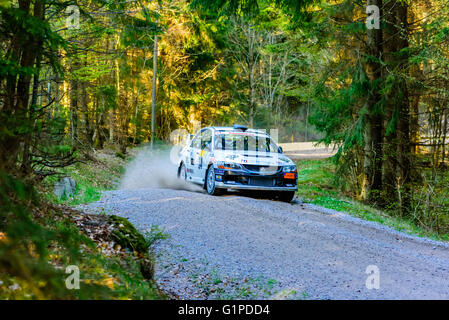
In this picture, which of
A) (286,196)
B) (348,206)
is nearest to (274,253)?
(286,196)

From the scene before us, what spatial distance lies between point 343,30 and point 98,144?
15417 millimetres

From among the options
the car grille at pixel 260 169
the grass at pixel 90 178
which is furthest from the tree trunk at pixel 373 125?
the grass at pixel 90 178

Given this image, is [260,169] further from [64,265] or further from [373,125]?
[64,265]

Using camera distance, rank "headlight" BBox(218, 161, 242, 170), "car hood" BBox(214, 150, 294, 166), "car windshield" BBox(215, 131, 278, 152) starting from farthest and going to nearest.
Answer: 1. "car windshield" BBox(215, 131, 278, 152)
2. "car hood" BBox(214, 150, 294, 166)
3. "headlight" BBox(218, 161, 242, 170)

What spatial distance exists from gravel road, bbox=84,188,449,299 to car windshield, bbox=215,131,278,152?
8.25 feet

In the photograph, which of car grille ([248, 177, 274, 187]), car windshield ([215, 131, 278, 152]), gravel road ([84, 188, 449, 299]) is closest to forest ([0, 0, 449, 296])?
gravel road ([84, 188, 449, 299])

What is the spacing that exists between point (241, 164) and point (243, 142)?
1562mm

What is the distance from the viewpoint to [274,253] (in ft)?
22.4

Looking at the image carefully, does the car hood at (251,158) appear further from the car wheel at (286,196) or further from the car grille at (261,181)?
the car wheel at (286,196)

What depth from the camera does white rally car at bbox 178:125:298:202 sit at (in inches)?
464

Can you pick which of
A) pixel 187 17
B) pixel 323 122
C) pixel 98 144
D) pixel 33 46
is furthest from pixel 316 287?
pixel 187 17

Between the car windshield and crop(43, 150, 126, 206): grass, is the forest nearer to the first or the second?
crop(43, 150, 126, 206): grass

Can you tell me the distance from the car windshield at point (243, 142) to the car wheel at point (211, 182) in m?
0.86

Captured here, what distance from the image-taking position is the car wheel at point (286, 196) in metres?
12.3
